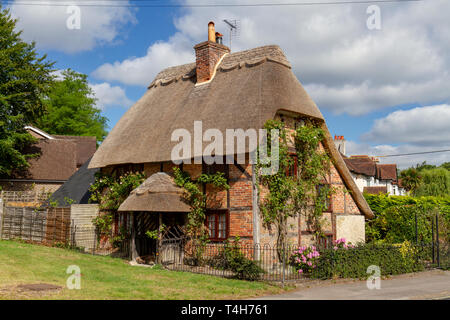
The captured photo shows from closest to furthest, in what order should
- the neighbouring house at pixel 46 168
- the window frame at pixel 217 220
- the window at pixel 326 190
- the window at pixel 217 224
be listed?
the window frame at pixel 217 220
the window at pixel 217 224
the window at pixel 326 190
the neighbouring house at pixel 46 168

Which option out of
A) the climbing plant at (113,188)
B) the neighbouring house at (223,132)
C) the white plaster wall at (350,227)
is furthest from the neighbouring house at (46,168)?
the white plaster wall at (350,227)

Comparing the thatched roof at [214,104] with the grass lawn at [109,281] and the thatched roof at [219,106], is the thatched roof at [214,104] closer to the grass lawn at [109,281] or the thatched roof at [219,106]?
the thatched roof at [219,106]

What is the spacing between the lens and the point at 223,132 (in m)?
13.8

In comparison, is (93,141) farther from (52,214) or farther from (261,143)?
(261,143)

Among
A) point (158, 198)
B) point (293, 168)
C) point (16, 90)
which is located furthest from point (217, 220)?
point (16, 90)

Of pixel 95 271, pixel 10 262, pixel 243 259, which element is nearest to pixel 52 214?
pixel 10 262

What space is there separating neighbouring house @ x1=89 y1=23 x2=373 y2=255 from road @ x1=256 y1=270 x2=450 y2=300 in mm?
2767

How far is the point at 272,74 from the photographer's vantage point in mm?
14703

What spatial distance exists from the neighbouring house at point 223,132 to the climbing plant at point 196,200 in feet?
0.80

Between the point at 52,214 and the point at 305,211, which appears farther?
the point at 52,214

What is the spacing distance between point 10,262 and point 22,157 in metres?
14.9

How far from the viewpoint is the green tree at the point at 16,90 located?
24234mm

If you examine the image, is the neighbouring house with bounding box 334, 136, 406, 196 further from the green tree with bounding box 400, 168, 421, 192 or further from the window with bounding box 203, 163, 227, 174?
the window with bounding box 203, 163, 227, 174

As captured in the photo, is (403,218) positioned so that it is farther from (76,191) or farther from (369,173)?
(369,173)
